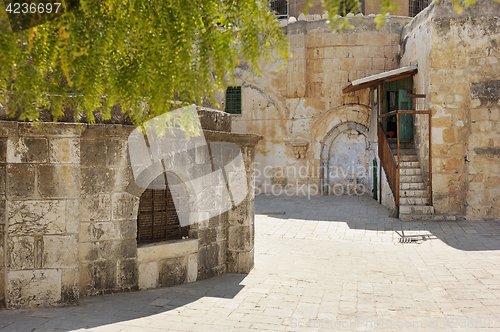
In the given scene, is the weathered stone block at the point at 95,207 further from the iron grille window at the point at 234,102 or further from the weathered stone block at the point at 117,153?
the iron grille window at the point at 234,102

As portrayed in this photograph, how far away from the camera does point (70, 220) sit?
477 cm

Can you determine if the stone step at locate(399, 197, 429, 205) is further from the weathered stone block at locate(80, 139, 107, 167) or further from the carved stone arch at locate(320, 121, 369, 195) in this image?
the weathered stone block at locate(80, 139, 107, 167)

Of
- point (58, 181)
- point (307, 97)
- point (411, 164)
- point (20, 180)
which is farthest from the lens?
point (307, 97)

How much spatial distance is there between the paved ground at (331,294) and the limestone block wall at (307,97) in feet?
22.2

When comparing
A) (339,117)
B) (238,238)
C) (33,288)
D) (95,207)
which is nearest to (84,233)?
(95,207)

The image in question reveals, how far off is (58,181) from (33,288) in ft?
3.98

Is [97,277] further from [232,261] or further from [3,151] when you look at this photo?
[232,261]

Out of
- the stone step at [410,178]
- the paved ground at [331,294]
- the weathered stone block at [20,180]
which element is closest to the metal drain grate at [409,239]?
the paved ground at [331,294]

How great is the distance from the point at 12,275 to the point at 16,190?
0.94 meters

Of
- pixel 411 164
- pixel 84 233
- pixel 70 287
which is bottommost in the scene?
pixel 70 287

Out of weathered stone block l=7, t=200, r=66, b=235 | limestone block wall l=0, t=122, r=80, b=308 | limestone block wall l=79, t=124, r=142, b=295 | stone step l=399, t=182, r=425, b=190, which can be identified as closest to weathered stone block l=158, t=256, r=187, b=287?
limestone block wall l=79, t=124, r=142, b=295

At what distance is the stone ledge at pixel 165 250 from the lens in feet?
17.5

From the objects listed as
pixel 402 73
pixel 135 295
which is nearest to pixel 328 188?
pixel 402 73

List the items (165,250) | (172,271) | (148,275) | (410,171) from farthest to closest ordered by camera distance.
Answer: (410,171)
(172,271)
(165,250)
(148,275)
